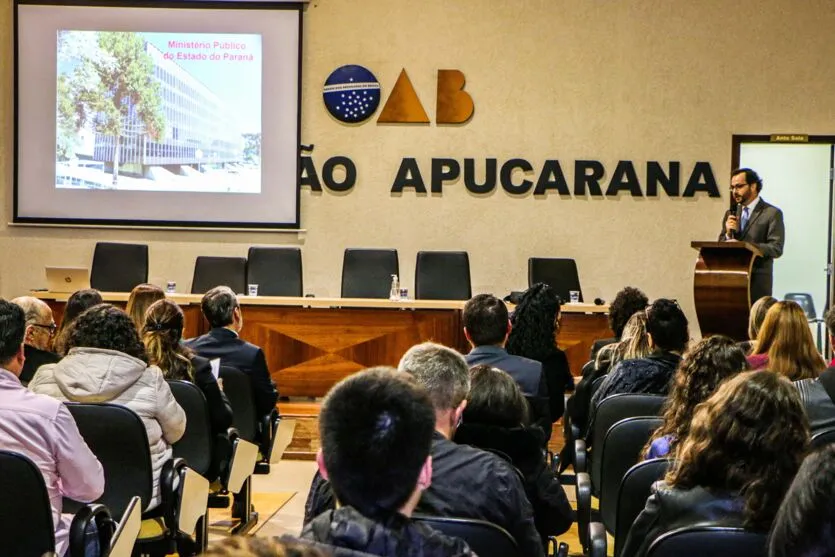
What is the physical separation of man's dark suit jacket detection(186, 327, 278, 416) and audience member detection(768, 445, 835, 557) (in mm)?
3606

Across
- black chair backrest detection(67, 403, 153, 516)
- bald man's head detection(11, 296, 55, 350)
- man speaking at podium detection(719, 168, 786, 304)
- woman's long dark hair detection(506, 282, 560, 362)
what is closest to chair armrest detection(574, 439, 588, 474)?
woman's long dark hair detection(506, 282, 560, 362)

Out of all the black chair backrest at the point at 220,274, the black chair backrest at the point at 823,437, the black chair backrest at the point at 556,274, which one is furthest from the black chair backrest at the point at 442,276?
the black chair backrest at the point at 823,437

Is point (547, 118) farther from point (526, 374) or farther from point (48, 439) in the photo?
point (48, 439)

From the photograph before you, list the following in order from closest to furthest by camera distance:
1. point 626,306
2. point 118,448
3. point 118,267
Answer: point 118,448 → point 626,306 → point 118,267

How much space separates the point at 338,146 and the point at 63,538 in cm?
682

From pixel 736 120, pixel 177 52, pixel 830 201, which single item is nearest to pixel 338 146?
pixel 177 52

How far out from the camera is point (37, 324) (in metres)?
4.03

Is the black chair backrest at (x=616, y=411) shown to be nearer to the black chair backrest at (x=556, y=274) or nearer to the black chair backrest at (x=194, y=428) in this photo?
the black chair backrest at (x=194, y=428)

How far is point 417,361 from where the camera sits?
244 cm

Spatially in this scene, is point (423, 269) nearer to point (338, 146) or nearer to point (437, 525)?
point (338, 146)

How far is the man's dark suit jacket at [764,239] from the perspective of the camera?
6883 mm

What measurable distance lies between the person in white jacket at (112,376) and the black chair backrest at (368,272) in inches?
188

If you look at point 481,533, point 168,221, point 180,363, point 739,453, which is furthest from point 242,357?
point 168,221

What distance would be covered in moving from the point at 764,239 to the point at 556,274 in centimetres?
184
